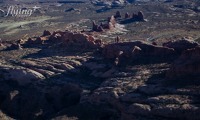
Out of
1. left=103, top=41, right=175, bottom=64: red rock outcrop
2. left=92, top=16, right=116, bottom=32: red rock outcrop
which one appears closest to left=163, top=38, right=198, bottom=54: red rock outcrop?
left=103, top=41, right=175, bottom=64: red rock outcrop

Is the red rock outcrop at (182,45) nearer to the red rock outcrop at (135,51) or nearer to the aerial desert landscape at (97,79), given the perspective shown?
the aerial desert landscape at (97,79)

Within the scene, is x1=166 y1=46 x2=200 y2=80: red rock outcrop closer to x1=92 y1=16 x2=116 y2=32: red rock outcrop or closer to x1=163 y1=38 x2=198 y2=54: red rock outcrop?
x1=163 y1=38 x2=198 y2=54: red rock outcrop

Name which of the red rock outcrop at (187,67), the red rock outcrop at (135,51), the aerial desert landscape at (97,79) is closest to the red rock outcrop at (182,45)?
the aerial desert landscape at (97,79)

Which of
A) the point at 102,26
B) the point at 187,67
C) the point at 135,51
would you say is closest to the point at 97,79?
the point at 135,51

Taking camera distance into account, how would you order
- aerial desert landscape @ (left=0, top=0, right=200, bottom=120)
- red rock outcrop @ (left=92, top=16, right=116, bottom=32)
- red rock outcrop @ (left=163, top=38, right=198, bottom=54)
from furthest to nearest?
red rock outcrop @ (left=92, top=16, right=116, bottom=32), red rock outcrop @ (left=163, top=38, right=198, bottom=54), aerial desert landscape @ (left=0, top=0, right=200, bottom=120)

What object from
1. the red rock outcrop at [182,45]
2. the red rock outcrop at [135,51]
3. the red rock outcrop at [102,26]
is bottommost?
the red rock outcrop at [102,26]

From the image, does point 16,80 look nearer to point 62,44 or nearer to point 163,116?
point 62,44

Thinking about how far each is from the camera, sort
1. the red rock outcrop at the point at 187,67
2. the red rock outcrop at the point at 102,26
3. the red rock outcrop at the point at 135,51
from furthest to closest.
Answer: the red rock outcrop at the point at 102,26 → the red rock outcrop at the point at 135,51 → the red rock outcrop at the point at 187,67

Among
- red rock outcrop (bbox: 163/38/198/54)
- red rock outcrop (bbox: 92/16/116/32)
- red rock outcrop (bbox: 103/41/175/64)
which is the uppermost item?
red rock outcrop (bbox: 163/38/198/54)
